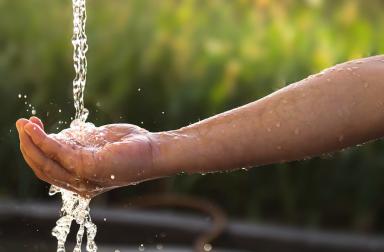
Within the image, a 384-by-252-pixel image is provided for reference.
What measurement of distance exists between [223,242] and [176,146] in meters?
2.71

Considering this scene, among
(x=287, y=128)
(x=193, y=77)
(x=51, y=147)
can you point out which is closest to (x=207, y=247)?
(x=193, y=77)

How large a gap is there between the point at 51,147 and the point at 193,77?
3.50 m

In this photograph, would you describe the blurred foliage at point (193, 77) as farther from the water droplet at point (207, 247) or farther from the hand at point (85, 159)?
the hand at point (85, 159)

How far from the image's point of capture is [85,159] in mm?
2158

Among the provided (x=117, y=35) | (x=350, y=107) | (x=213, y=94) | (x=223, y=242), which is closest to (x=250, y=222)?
(x=223, y=242)

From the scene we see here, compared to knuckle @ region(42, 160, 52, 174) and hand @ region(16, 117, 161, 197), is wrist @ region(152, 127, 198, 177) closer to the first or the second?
hand @ region(16, 117, 161, 197)

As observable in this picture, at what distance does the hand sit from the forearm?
0.18ft

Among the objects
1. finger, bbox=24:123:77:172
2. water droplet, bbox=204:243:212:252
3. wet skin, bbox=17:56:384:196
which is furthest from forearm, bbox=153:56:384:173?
water droplet, bbox=204:243:212:252

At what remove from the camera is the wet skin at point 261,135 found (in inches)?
87.0

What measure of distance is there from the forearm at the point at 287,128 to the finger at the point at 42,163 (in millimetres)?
214

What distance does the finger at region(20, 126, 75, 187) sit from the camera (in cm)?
216

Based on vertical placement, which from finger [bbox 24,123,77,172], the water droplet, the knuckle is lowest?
the knuckle

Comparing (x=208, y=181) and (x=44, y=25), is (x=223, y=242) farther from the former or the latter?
Result: (x=44, y=25)


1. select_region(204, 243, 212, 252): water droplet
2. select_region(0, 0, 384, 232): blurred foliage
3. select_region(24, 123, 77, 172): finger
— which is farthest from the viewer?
select_region(0, 0, 384, 232): blurred foliage
